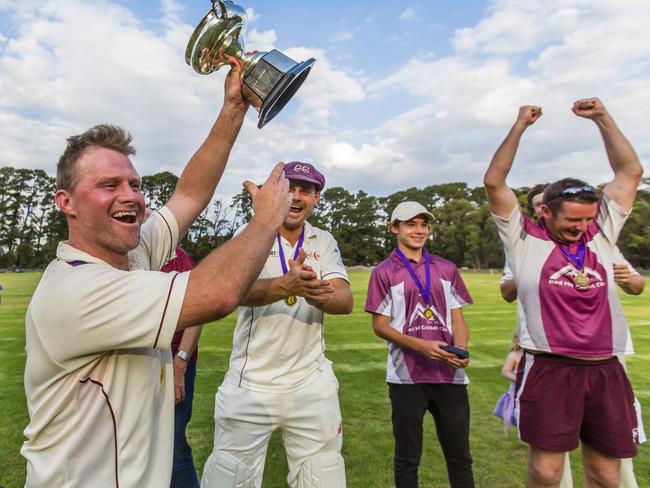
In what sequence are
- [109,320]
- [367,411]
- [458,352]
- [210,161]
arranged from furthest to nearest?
[367,411]
[458,352]
[210,161]
[109,320]

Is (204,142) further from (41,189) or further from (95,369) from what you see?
(41,189)

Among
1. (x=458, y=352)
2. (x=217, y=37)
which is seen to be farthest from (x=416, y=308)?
(x=217, y=37)

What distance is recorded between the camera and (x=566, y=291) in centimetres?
294

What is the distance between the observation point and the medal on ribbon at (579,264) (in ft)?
9.65

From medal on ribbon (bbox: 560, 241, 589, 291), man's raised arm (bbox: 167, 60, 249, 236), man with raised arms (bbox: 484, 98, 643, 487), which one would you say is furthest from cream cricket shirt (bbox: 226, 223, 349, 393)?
medal on ribbon (bbox: 560, 241, 589, 291)

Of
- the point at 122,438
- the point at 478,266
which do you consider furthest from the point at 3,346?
the point at 478,266

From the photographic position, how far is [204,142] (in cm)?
234

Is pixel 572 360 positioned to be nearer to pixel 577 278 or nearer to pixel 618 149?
pixel 577 278

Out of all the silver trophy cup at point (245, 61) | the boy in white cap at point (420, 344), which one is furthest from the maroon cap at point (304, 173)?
the boy in white cap at point (420, 344)

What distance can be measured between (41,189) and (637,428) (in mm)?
87675

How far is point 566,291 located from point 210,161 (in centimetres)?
235

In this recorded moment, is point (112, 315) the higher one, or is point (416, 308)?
point (112, 315)

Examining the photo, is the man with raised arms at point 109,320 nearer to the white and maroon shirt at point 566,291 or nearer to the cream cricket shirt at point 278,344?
the cream cricket shirt at point 278,344

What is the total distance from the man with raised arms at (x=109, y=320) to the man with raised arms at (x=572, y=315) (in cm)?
206
